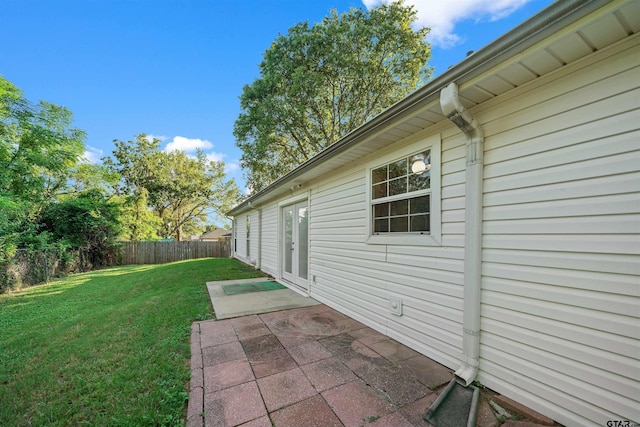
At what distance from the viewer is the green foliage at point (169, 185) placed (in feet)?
61.0

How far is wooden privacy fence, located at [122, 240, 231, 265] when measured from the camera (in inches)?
551

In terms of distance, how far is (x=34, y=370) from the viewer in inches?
103

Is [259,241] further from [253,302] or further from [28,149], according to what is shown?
[28,149]

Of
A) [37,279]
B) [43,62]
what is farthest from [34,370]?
[43,62]

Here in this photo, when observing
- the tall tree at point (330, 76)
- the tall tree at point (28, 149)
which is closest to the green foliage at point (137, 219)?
the tall tree at point (28, 149)

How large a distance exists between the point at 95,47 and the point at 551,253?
37.2 ft

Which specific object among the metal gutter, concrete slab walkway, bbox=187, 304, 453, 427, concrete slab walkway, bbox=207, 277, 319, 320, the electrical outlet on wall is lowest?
concrete slab walkway, bbox=207, 277, 319, 320

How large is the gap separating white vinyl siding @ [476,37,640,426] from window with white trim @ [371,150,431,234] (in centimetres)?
68

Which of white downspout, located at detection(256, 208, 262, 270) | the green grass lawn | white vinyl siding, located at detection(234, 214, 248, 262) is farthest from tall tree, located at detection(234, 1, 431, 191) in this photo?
the green grass lawn

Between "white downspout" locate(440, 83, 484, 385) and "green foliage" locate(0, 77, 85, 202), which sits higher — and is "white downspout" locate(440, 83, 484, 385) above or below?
below

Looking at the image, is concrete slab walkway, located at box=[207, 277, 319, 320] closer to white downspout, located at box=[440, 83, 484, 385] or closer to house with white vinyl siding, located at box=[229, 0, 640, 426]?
house with white vinyl siding, located at box=[229, 0, 640, 426]

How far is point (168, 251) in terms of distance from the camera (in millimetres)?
15156

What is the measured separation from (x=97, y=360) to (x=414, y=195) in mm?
4010

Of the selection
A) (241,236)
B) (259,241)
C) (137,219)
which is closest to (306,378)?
(259,241)
